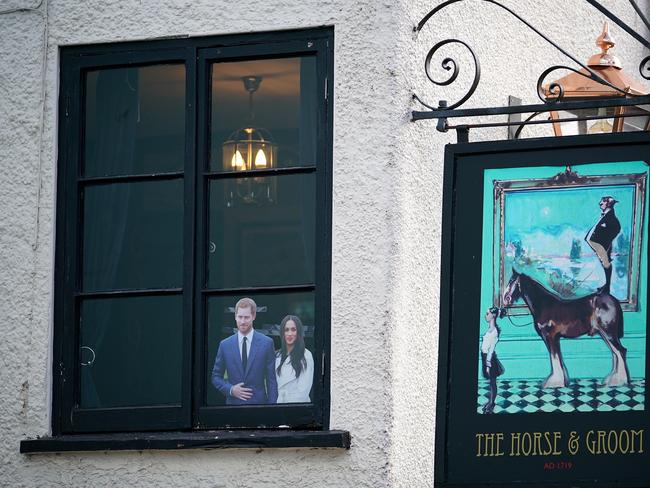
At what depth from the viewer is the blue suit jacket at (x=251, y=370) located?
22.2 ft

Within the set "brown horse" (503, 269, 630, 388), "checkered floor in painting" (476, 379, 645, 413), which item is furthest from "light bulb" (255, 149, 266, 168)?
"checkered floor in painting" (476, 379, 645, 413)

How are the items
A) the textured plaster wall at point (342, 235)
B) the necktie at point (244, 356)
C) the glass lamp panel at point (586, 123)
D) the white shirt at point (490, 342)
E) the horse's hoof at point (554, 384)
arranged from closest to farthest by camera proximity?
1. the horse's hoof at point (554, 384)
2. the white shirt at point (490, 342)
3. the textured plaster wall at point (342, 235)
4. the necktie at point (244, 356)
5. the glass lamp panel at point (586, 123)

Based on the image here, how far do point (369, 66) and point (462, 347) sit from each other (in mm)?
1493

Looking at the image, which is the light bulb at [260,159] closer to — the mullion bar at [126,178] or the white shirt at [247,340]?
the mullion bar at [126,178]

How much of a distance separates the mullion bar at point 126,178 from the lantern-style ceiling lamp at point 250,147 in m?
0.28

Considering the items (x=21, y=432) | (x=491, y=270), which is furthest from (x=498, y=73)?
(x=21, y=432)

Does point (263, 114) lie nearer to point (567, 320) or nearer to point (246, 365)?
point (246, 365)

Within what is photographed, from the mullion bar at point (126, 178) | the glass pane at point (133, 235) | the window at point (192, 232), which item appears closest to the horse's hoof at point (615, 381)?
the window at point (192, 232)

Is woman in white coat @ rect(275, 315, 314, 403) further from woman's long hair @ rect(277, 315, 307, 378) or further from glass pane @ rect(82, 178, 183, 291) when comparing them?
glass pane @ rect(82, 178, 183, 291)

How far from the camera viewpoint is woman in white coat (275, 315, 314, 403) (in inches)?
264

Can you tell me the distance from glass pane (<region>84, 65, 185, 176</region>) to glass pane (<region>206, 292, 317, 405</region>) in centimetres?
84

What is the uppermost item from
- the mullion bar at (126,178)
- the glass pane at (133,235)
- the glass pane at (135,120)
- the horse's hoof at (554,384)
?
the glass pane at (135,120)

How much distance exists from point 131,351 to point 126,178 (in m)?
0.90

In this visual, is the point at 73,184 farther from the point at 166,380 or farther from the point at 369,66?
the point at 369,66
